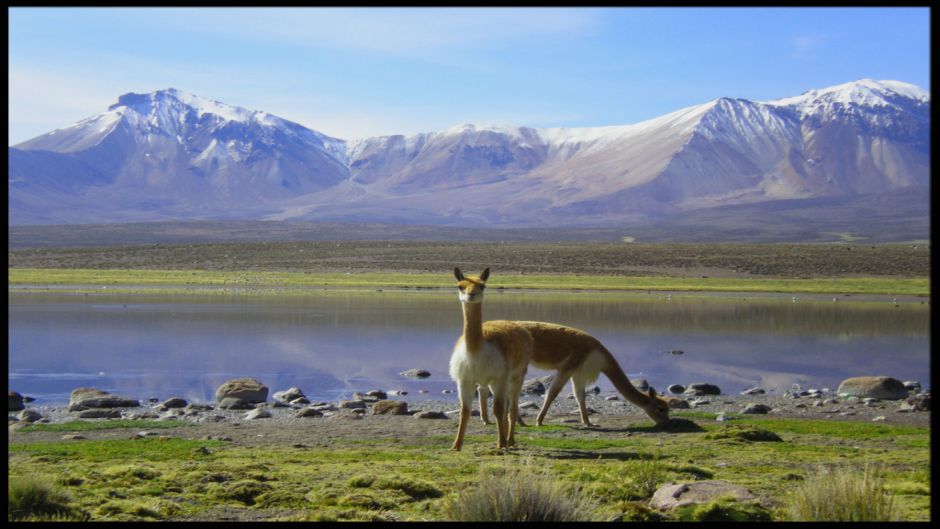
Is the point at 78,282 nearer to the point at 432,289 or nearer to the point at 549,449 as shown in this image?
the point at 432,289

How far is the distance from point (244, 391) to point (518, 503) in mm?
12190

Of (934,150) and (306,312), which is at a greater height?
(934,150)

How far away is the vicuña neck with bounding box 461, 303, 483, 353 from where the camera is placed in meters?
11.7

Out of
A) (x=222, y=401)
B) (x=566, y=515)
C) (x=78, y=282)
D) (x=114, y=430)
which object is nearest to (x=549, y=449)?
(x=566, y=515)

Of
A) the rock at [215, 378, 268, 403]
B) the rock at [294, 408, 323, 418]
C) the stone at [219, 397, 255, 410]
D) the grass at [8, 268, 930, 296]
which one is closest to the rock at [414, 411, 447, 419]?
the rock at [294, 408, 323, 418]

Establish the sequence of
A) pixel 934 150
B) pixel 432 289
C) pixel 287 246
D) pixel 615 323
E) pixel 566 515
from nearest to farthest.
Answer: pixel 934 150, pixel 566 515, pixel 615 323, pixel 432 289, pixel 287 246

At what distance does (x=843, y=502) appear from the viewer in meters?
7.24

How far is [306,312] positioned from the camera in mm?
40062

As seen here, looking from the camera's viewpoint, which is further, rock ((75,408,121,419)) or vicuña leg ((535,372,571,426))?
rock ((75,408,121,419))

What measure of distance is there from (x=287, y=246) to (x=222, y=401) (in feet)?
231

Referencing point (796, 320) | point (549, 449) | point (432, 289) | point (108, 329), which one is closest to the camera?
point (549, 449)

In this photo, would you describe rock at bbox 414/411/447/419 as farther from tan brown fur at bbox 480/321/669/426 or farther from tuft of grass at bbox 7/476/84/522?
tuft of grass at bbox 7/476/84/522

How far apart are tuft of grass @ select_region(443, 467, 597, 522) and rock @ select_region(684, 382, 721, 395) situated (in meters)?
14.1

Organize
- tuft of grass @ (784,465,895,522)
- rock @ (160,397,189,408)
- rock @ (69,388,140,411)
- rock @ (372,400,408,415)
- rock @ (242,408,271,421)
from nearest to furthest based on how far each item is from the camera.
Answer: tuft of grass @ (784,465,895,522), rock @ (242,408,271,421), rock @ (372,400,408,415), rock @ (69,388,140,411), rock @ (160,397,189,408)
